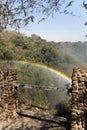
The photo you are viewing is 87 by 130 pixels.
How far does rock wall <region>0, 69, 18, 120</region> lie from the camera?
12688mm

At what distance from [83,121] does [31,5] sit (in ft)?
16.4

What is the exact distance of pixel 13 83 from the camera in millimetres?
12938

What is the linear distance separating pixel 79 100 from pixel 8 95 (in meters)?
3.16

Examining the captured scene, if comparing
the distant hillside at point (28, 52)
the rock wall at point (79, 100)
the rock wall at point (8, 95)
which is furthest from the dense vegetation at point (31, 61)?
the rock wall at point (79, 100)

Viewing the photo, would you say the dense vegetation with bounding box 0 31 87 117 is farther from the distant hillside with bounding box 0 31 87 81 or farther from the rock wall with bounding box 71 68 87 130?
the rock wall with bounding box 71 68 87 130

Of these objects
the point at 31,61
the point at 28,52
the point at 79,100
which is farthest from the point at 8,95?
the point at 28,52

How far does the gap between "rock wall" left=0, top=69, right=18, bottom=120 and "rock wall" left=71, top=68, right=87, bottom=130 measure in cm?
277

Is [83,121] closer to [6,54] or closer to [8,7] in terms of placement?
[8,7]

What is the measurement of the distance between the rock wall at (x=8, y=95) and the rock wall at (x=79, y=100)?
2.77 metres

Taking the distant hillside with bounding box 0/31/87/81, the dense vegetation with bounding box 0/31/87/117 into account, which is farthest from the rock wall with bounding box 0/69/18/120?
the distant hillside with bounding box 0/31/87/81

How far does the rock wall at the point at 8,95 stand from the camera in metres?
12.7

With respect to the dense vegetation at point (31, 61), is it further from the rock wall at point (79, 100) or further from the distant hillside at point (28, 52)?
the rock wall at point (79, 100)

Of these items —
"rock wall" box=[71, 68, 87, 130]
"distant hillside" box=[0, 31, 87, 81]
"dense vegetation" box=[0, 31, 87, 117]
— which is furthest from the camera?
"distant hillside" box=[0, 31, 87, 81]

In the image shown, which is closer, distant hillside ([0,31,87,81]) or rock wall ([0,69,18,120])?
rock wall ([0,69,18,120])
